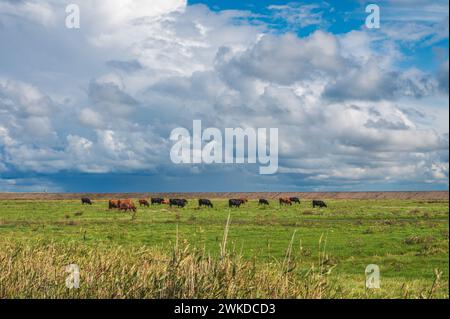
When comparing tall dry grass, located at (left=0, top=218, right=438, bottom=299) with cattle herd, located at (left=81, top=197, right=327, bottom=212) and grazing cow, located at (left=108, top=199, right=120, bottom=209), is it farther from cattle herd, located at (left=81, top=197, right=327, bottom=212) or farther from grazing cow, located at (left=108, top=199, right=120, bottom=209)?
grazing cow, located at (left=108, top=199, right=120, bottom=209)

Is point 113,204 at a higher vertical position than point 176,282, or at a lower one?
lower

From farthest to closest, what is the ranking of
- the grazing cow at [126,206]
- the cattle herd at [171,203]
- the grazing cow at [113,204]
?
the grazing cow at [113,204] → the cattle herd at [171,203] → the grazing cow at [126,206]

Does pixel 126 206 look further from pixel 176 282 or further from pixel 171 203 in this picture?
pixel 176 282

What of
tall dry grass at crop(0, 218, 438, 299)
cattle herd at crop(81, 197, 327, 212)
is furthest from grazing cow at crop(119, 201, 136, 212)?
tall dry grass at crop(0, 218, 438, 299)

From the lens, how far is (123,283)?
454 inches

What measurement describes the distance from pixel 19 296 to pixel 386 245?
79.2 feet

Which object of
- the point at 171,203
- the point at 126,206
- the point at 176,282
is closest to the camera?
the point at 176,282

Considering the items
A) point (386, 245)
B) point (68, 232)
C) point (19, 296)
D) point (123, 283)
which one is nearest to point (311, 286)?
point (123, 283)

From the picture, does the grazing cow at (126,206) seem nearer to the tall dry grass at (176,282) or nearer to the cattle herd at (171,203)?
the cattle herd at (171,203)

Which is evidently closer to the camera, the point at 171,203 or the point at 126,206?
the point at 126,206

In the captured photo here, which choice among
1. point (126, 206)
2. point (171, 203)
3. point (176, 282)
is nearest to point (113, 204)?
point (126, 206)

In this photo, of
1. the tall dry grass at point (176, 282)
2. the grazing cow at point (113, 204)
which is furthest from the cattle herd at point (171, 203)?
the tall dry grass at point (176, 282)

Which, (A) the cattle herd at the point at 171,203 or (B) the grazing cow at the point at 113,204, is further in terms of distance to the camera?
(B) the grazing cow at the point at 113,204
